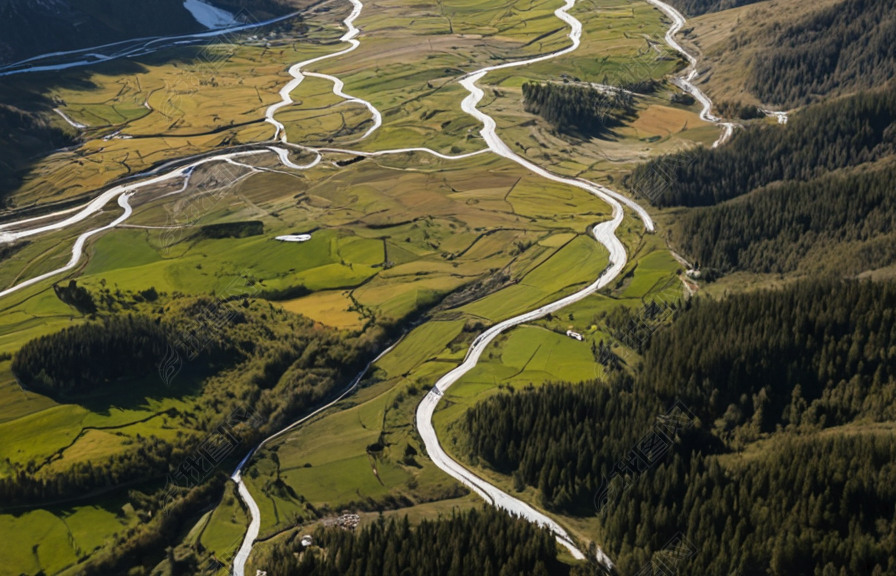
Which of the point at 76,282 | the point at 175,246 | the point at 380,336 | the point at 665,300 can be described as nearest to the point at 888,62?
the point at 665,300

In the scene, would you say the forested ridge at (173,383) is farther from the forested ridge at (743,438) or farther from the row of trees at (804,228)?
the row of trees at (804,228)

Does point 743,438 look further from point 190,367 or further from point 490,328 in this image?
point 190,367

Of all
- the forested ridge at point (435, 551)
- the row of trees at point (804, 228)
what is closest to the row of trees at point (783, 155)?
the row of trees at point (804, 228)

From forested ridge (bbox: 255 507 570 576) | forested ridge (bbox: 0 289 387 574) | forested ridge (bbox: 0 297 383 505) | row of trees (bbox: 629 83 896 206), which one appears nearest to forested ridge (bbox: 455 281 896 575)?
forested ridge (bbox: 255 507 570 576)

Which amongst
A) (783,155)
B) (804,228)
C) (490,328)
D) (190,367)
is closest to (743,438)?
(490,328)

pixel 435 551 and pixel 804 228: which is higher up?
pixel 804 228

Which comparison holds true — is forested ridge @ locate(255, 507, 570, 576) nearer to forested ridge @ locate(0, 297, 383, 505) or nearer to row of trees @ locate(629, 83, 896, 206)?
forested ridge @ locate(0, 297, 383, 505)
